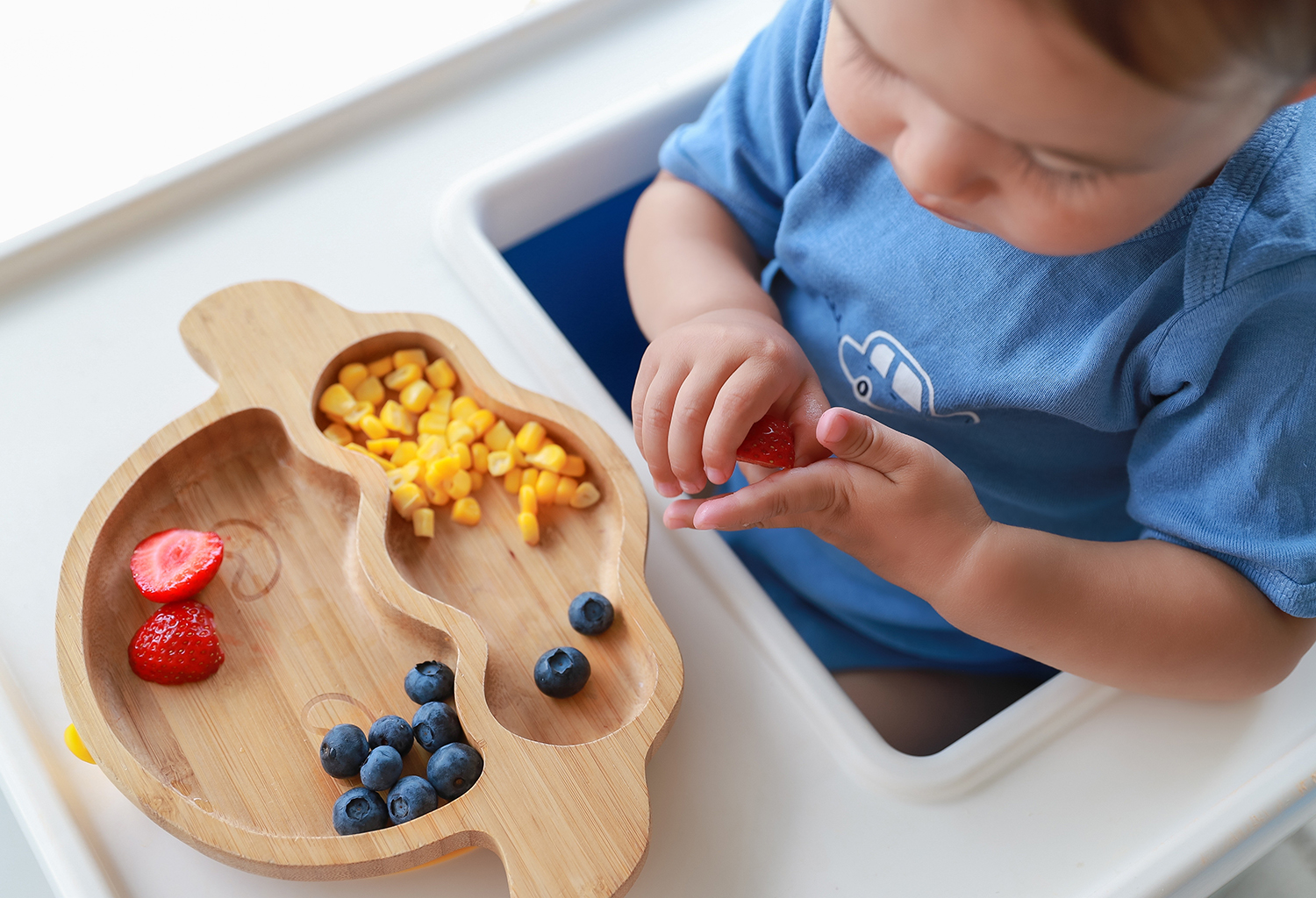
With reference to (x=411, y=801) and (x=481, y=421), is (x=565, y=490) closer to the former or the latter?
(x=481, y=421)

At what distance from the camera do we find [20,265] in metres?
0.82

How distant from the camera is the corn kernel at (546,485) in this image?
2.39ft

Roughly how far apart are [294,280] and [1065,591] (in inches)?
25.1

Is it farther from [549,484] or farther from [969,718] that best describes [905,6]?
[969,718]

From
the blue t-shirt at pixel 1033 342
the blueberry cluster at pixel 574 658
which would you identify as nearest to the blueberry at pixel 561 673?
the blueberry cluster at pixel 574 658

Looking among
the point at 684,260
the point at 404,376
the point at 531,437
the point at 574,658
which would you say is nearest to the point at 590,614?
the point at 574,658

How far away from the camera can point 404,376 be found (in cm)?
77

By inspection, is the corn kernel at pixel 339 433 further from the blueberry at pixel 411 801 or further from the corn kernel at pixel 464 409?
the blueberry at pixel 411 801

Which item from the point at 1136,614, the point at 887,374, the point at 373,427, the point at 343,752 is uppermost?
the point at 373,427

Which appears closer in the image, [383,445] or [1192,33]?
[1192,33]

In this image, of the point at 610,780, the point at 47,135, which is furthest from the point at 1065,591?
the point at 47,135

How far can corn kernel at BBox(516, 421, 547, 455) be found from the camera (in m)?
0.73

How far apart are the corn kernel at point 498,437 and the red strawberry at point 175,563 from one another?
198 mm

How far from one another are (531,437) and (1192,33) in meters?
0.48
